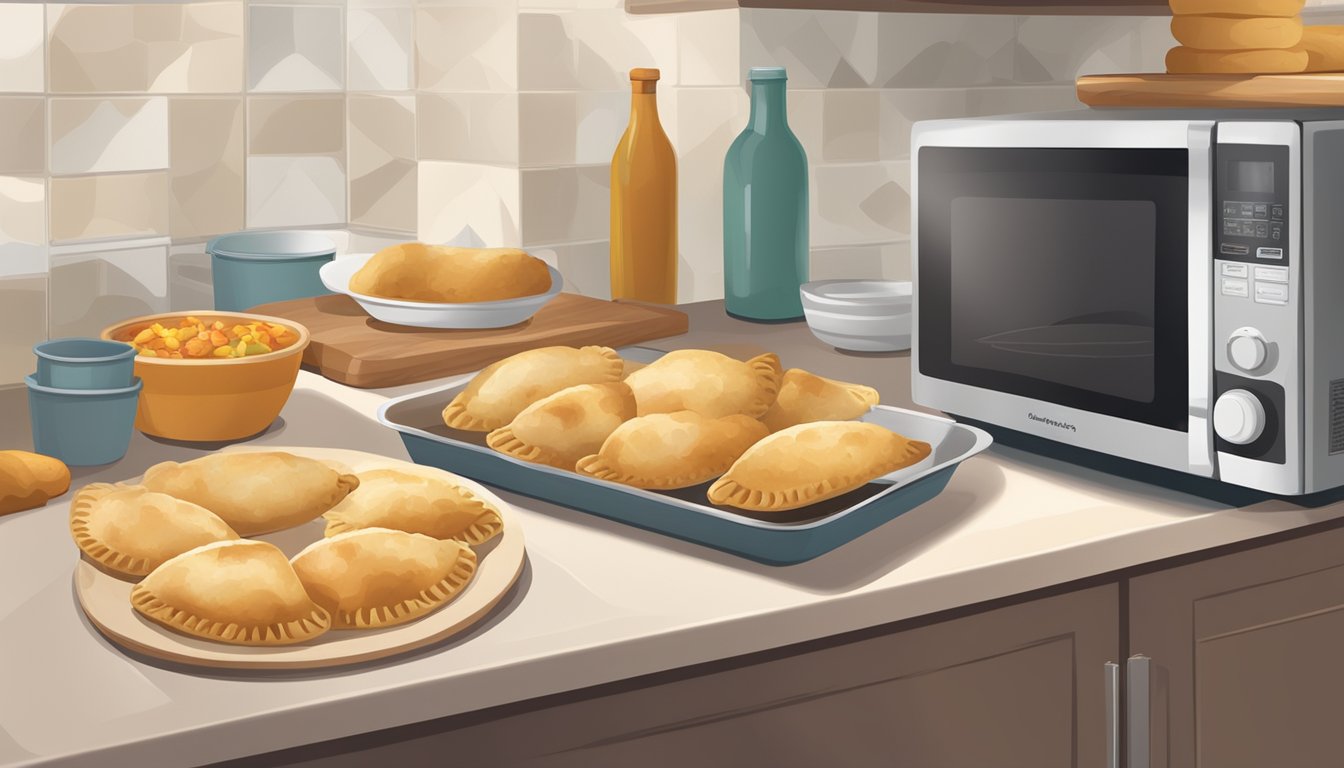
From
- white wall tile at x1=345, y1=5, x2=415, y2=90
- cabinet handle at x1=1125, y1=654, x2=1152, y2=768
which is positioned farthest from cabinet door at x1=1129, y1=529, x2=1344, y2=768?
white wall tile at x1=345, y1=5, x2=415, y2=90

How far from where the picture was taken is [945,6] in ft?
6.51

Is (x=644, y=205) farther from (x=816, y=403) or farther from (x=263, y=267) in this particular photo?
(x=816, y=403)

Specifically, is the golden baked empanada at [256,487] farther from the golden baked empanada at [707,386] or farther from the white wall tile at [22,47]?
the white wall tile at [22,47]

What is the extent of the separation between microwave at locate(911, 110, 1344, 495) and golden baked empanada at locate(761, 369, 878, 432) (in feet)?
0.47

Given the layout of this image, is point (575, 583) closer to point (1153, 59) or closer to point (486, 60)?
point (486, 60)

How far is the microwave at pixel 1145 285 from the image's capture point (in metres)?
0.97

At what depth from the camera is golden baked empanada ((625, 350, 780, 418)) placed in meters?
1.12

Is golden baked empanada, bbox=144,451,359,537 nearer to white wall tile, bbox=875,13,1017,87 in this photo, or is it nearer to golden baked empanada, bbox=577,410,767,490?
golden baked empanada, bbox=577,410,767,490

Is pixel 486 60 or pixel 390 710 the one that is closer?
pixel 390 710

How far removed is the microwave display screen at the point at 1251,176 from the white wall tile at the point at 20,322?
4.46 ft

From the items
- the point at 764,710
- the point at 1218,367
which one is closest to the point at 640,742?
the point at 764,710

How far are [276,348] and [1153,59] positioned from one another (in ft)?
5.21

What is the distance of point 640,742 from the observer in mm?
815

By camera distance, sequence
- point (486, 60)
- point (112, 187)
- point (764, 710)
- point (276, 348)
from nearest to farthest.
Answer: point (764, 710), point (276, 348), point (112, 187), point (486, 60)
